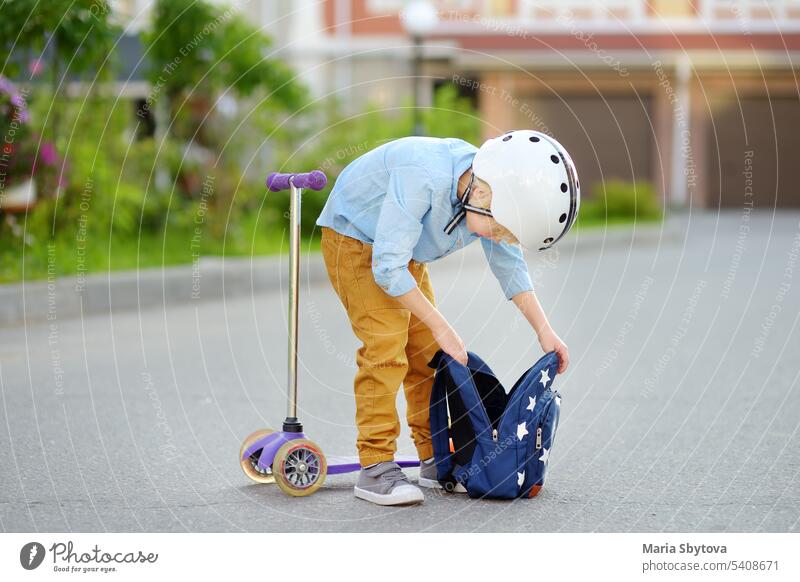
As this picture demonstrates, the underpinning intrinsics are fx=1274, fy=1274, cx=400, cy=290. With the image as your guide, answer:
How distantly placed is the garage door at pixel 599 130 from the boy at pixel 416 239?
26845 mm

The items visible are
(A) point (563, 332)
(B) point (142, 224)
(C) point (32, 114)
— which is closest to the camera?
(A) point (563, 332)

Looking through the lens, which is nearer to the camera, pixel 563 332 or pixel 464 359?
pixel 464 359

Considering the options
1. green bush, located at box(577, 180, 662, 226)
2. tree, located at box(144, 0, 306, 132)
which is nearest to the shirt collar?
tree, located at box(144, 0, 306, 132)

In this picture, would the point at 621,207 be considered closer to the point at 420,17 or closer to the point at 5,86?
the point at 420,17

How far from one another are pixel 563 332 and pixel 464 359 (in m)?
4.77

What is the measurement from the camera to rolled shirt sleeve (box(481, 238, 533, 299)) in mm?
4402

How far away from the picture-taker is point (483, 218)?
4.04m

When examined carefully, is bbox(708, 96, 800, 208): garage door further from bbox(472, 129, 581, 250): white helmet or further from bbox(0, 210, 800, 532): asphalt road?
bbox(472, 129, 581, 250): white helmet

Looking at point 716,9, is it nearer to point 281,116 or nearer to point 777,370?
point 281,116

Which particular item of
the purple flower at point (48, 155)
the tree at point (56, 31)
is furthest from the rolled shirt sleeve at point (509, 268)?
the purple flower at point (48, 155)

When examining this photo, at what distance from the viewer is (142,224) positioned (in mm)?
14195

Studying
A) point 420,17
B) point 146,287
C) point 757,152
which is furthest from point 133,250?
point 757,152

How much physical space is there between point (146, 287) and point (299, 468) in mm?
6363
